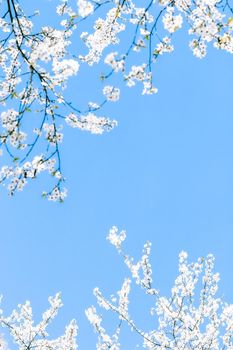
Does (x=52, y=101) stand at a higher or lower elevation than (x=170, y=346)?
lower

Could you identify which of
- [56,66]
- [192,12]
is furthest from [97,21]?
[192,12]

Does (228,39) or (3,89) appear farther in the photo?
(3,89)

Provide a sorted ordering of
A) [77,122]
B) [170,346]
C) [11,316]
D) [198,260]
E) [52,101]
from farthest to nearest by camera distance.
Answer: [11,316], [198,260], [170,346], [77,122], [52,101]

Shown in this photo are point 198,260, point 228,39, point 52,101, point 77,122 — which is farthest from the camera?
point 198,260

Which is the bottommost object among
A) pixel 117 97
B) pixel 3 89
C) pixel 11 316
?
pixel 3 89

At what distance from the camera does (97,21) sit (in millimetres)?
4301

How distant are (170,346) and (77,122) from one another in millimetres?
7183

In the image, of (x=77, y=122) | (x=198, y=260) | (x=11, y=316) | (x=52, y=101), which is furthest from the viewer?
(x=11, y=316)

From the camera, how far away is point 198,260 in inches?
456

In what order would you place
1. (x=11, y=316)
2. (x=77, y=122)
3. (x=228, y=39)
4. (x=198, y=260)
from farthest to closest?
(x=11, y=316) → (x=198, y=260) → (x=77, y=122) → (x=228, y=39)

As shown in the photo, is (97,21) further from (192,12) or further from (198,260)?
(198,260)

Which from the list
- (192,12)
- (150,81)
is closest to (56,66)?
(150,81)

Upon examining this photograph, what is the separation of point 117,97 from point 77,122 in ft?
1.63

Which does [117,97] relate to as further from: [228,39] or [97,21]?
[228,39]
